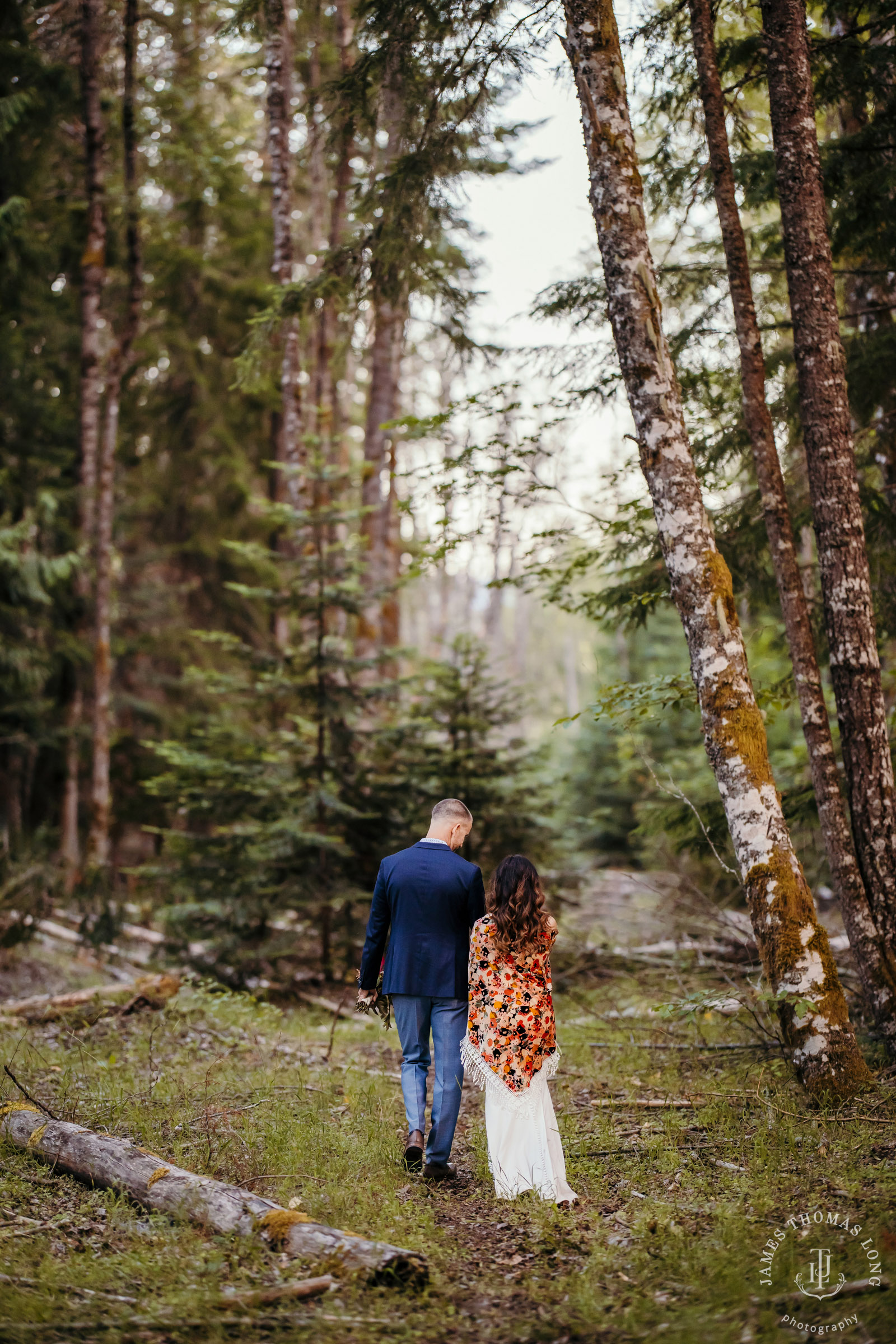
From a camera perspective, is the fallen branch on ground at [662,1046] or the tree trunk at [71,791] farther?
the tree trunk at [71,791]

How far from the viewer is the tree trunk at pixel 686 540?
17.7 feet

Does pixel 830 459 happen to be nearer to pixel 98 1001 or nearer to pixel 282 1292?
pixel 282 1292

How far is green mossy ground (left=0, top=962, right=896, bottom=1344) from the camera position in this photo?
10.6ft

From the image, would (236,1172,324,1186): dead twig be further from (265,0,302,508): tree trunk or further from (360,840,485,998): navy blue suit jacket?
(265,0,302,508): tree trunk

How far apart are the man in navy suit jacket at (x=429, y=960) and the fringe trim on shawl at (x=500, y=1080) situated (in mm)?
94

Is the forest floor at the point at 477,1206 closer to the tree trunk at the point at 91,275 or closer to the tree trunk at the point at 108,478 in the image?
the tree trunk at the point at 108,478

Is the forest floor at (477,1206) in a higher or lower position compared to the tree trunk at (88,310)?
lower

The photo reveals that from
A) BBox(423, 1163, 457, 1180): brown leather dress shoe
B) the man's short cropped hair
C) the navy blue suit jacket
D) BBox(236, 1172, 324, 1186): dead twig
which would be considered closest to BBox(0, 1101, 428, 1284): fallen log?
BBox(236, 1172, 324, 1186): dead twig

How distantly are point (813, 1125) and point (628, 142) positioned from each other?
608cm

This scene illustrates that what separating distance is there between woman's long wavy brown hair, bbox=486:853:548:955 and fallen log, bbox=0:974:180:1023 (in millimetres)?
4783

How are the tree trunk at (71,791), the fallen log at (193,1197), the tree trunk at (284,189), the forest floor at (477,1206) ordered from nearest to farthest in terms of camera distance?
1. the forest floor at (477,1206)
2. the fallen log at (193,1197)
3. the tree trunk at (284,189)
4. the tree trunk at (71,791)

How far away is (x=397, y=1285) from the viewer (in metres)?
3.44

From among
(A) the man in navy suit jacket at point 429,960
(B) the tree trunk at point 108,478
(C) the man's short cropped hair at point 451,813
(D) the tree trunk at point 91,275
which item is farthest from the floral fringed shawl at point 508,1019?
(D) the tree trunk at point 91,275

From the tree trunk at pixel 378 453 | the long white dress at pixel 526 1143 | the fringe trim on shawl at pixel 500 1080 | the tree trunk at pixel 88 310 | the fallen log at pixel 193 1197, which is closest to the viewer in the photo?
the fallen log at pixel 193 1197
